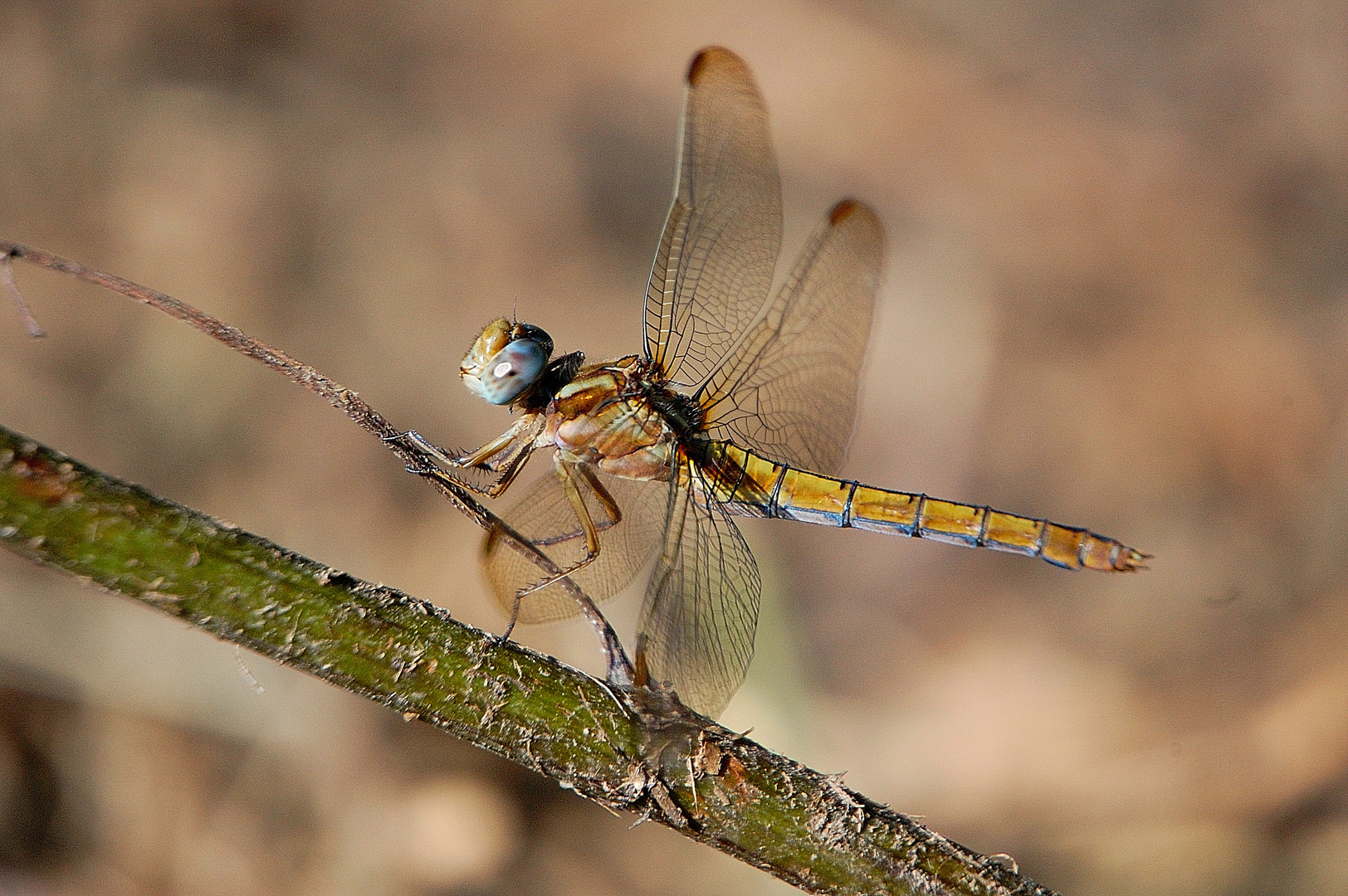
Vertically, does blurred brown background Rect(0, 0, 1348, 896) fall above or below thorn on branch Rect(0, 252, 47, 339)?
above

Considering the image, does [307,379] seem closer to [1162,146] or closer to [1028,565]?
[1028,565]

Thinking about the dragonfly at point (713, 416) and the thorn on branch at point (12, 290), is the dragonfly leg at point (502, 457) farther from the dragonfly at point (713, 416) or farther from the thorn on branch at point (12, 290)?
the thorn on branch at point (12, 290)

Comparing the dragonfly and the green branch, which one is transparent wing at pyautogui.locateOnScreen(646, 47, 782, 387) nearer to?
the dragonfly

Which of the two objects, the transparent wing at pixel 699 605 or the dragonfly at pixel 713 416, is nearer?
the transparent wing at pixel 699 605

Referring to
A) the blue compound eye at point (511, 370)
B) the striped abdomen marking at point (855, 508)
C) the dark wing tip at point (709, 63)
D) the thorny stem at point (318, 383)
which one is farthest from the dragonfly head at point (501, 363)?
the dark wing tip at point (709, 63)

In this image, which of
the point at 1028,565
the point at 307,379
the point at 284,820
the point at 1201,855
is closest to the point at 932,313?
the point at 1028,565

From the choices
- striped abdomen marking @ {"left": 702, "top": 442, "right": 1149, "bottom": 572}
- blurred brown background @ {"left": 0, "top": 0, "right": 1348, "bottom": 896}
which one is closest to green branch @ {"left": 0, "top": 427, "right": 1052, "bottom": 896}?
striped abdomen marking @ {"left": 702, "top": 442, "right": 1149, "bottom": 572}

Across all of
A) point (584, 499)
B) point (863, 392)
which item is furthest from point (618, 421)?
point (863, 392)
